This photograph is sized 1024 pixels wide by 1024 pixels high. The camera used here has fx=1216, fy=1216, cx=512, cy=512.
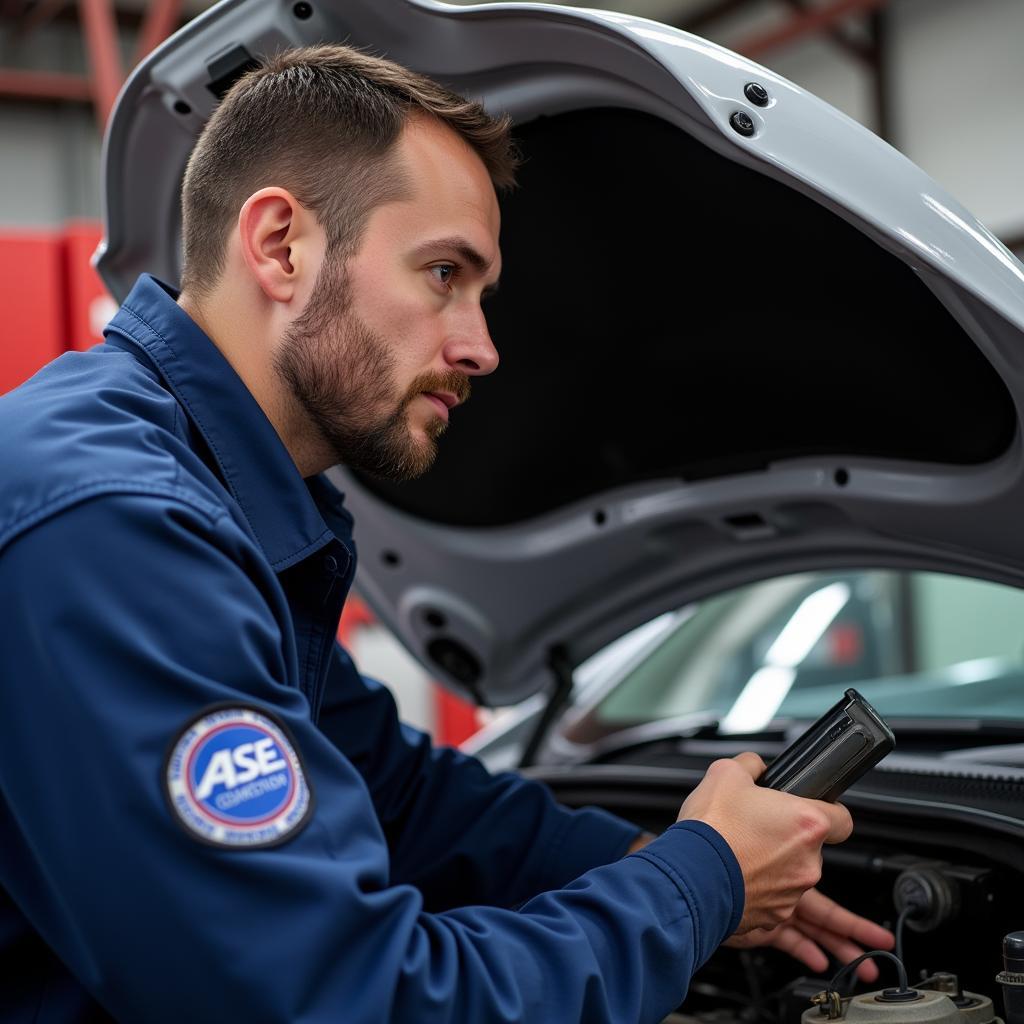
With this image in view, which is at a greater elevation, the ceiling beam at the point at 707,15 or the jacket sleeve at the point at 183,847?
the ceiling beam at the point at 707,15

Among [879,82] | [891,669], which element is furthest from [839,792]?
[879,82]

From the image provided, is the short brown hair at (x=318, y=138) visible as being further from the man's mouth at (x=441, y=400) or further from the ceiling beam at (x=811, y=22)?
the ceiling beam at (x=811, y=22)

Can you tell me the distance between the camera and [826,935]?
131 centimetres

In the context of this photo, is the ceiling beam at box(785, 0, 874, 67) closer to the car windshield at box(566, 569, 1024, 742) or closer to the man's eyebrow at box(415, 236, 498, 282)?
the car windshield at box(566, 569, 1024, 742)

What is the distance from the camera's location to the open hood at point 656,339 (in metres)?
1.07

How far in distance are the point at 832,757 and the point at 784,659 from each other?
3.65 ft

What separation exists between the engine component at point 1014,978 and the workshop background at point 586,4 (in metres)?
2.61

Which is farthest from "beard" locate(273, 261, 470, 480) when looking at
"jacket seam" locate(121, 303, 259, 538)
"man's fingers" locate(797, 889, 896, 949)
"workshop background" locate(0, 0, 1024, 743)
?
"workshop background" locate(0, 0, 1024, 743)

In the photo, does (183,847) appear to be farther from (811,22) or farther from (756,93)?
(811,22)

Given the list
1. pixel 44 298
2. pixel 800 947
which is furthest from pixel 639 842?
pixel 44 298

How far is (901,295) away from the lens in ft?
4.28

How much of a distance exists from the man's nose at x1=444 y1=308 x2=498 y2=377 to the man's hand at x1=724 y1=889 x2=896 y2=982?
0.65 metres

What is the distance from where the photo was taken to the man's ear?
112 cm

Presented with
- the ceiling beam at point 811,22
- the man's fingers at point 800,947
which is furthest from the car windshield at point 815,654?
the ceiling beam at point 811,22
